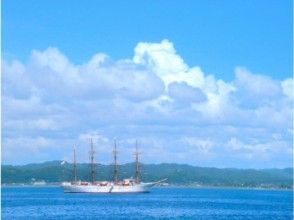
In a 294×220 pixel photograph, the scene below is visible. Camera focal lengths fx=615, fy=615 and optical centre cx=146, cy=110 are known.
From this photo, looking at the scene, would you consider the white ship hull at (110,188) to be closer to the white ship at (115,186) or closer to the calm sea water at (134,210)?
the white ship at (115,186)

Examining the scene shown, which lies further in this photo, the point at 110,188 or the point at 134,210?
the point at 110,188

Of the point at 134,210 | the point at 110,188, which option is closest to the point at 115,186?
A: the point at 110,188

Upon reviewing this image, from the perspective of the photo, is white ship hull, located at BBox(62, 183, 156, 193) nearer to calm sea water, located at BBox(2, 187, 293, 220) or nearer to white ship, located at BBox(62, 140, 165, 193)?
white ship, located at BBox(62, 140, 165, 193)

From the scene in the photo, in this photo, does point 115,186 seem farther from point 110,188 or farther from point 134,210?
point 134,210

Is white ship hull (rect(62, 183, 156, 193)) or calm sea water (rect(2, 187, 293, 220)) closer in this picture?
calm sea water (rect(2, 187, 293, 220))

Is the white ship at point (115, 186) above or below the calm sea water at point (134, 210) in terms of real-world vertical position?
above

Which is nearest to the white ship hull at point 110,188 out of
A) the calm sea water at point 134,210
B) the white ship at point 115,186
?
the white ship at point 115,186

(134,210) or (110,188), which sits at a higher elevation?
(110,188)

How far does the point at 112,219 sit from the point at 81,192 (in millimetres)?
93548

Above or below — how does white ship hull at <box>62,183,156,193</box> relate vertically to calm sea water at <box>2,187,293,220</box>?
above

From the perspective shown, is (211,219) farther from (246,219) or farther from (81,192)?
(81,192)

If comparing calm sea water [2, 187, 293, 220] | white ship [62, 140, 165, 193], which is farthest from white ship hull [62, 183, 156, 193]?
calm sea water [2, 187, 293, 220]

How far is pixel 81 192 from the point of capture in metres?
162

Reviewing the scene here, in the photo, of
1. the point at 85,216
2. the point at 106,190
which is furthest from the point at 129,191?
the point at 85,216
